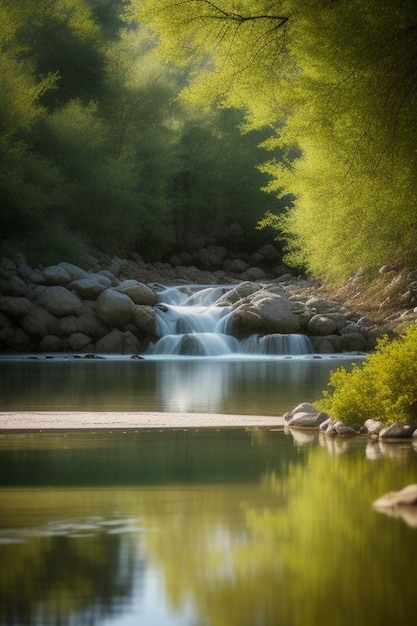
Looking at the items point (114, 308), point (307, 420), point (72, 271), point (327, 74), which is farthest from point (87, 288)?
point (307, 420)

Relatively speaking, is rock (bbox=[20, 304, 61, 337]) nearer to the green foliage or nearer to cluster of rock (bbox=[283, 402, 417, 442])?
cluster of rock (bbox=[283, 402, 417, 442])

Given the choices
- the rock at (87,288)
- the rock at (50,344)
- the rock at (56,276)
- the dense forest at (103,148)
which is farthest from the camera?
the dense forest at (103,148)

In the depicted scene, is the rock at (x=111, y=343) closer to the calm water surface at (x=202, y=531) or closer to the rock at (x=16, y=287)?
the rock at (x=16, y=287)

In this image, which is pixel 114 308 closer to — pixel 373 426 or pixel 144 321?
pixel 144 321

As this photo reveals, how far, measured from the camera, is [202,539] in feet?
25.1

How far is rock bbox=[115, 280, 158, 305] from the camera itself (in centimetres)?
4131

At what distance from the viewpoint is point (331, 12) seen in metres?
16.4

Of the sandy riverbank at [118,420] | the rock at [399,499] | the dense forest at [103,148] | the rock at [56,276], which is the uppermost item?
the dense forest at [103,148]

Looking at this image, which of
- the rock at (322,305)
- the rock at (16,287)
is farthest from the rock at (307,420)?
the rock at (322,305)

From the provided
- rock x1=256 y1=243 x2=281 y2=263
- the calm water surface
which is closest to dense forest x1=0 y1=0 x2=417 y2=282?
rock x1=256 y1=243 x2=281 y2=263

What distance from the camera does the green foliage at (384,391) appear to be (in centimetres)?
1380

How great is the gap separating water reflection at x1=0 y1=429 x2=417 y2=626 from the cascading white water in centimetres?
2672

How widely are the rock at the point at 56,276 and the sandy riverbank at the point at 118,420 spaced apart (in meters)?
23.6

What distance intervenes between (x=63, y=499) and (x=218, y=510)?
1.23 meters
